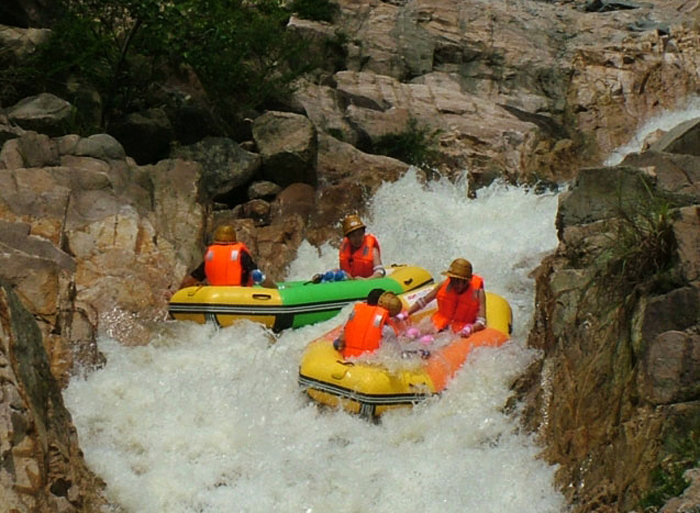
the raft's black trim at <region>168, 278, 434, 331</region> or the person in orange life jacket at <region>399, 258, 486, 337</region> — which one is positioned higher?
the person in orange life jacket at <region>399, 258, 486, 337</region>

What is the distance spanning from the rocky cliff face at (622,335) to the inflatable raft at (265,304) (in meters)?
2.89

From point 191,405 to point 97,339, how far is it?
5.57 feet

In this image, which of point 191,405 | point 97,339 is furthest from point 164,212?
point 191,405

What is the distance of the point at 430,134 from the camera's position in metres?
18.5

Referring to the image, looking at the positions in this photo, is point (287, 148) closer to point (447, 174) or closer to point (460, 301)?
point (447, 174)

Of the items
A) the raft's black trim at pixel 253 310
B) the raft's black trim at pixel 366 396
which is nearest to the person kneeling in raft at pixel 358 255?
the raft's black trim at pixel 253 310

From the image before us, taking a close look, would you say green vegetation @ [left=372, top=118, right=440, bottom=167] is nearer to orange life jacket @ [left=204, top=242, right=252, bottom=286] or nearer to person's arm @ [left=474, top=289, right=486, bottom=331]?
orange life jacket @ [left=204, top=242, right=252, bottom=286]

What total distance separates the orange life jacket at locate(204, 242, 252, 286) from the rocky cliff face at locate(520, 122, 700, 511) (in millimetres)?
3698

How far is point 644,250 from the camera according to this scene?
25.1 feet

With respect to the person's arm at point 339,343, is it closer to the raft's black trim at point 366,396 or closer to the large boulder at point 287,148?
the raft's black trim at point 366,396

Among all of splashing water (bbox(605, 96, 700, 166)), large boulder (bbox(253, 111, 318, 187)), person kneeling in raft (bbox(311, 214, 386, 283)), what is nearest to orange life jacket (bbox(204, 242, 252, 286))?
person kneeling in raft (bbox(311, 214, 386, 283))

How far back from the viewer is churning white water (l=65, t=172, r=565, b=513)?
8172 millimetres

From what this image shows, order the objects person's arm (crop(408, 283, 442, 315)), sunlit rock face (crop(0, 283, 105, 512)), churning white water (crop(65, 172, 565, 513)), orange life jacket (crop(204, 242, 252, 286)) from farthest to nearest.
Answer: orange life jacket (crop(204, 242, 252, 286)) → person's arm (crop(408, 283, 442, 315)) → churning white water (crop(65, 172, 565, 513)) → sunlit rock face (crop(0, 283, 105, 512))

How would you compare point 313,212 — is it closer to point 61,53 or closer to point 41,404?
point 61,53
